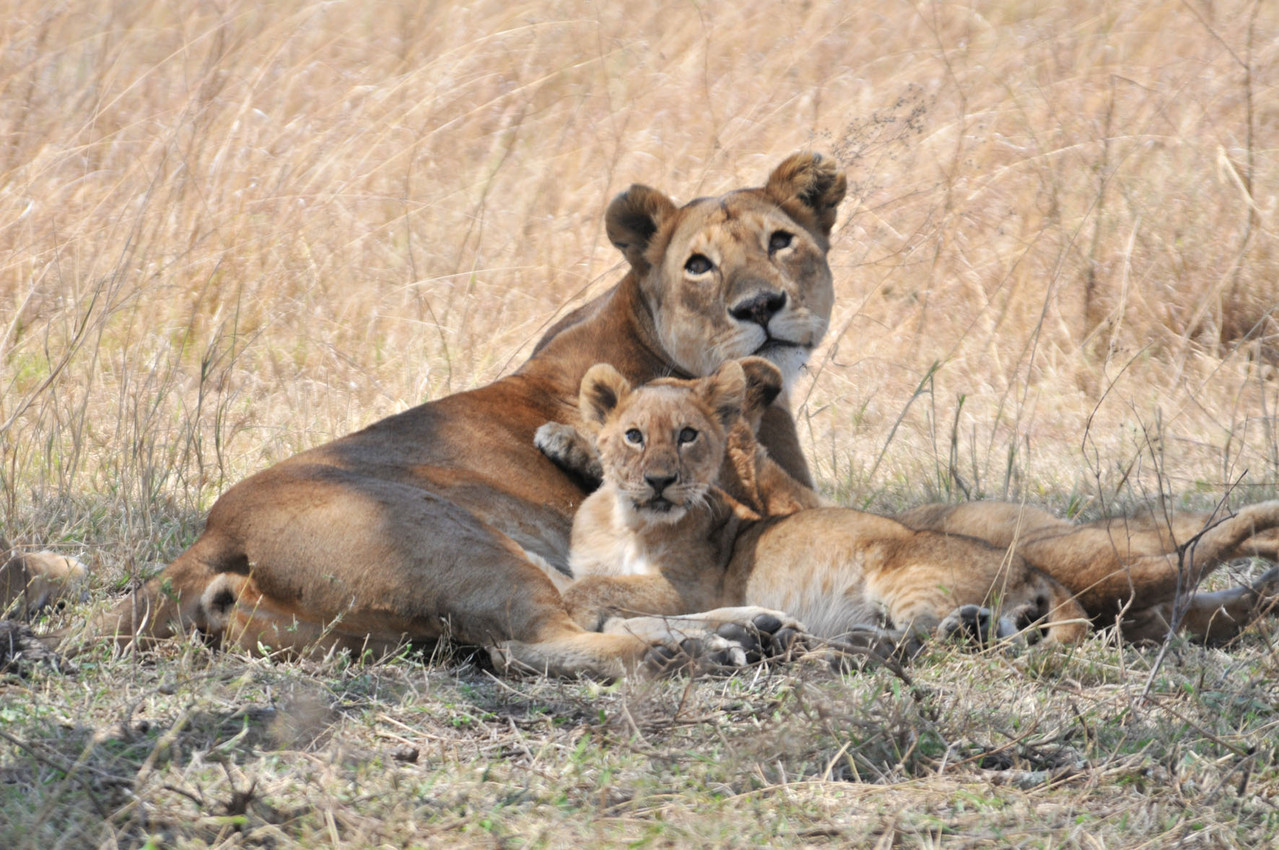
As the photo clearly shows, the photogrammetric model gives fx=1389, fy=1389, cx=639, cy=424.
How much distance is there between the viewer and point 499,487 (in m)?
4.23

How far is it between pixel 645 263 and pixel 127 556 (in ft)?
6.60

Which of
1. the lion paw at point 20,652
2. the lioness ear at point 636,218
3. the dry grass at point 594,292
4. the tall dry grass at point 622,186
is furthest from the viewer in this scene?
the tall dry grass at point 622,186

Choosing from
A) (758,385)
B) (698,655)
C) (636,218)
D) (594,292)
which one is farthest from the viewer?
(594,292)

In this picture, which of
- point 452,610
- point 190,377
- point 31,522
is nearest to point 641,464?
point 452,610

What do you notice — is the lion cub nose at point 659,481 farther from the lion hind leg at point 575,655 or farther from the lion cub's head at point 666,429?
the lion hind leg at point 575,655

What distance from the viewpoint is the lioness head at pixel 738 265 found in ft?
15.2

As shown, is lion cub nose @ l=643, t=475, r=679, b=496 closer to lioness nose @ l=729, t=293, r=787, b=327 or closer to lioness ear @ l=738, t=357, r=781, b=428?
lioness ear @ l=738, t=357, r=781, b=428

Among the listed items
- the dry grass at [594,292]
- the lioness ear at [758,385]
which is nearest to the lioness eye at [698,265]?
the lioness ear at [758,385]

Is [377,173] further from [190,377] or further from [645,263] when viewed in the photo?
[645,263]

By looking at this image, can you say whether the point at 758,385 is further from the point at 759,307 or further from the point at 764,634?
the point at 764,634

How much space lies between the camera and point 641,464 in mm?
3939

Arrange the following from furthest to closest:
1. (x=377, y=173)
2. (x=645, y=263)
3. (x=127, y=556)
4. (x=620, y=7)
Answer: (x=620, y=7) < (x=377, y=173) < (x=645, y=263) < (x=127, y=556)

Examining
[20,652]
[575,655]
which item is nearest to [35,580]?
[20,652]

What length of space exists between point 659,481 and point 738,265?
1.06m
